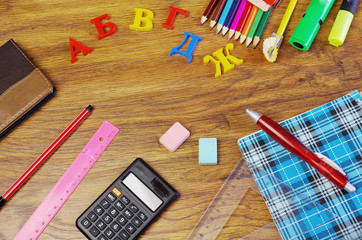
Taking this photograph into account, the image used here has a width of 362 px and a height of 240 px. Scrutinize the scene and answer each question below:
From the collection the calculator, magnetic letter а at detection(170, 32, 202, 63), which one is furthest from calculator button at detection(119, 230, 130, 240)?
magnetic letter а at detection(170, 32, 202, 63)

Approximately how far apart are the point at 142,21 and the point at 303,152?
0.48 metres

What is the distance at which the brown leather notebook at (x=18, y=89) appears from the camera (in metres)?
0.84

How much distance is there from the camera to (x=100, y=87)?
2.88 ft

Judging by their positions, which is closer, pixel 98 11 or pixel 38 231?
pixel 38 231

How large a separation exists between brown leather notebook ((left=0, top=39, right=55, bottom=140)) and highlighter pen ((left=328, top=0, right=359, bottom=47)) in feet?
2.09

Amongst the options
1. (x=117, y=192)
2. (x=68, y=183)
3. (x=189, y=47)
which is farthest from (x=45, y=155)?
(x=189, y=47)

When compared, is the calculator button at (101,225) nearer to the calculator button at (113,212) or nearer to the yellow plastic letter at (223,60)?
the calculator button at (113,212)

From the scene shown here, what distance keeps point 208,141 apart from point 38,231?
1.33 feet

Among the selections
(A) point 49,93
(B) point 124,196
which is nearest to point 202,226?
(B) point 124,196

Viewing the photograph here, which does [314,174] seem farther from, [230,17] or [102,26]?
[102,26]

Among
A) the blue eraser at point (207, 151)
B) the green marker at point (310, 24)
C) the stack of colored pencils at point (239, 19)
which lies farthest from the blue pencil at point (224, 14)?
the blue eraser at point (207, 151)

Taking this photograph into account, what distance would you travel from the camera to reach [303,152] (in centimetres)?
75

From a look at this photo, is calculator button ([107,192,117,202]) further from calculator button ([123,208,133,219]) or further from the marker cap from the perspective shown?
the marker cap

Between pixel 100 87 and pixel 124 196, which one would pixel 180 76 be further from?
pixel 124 196
